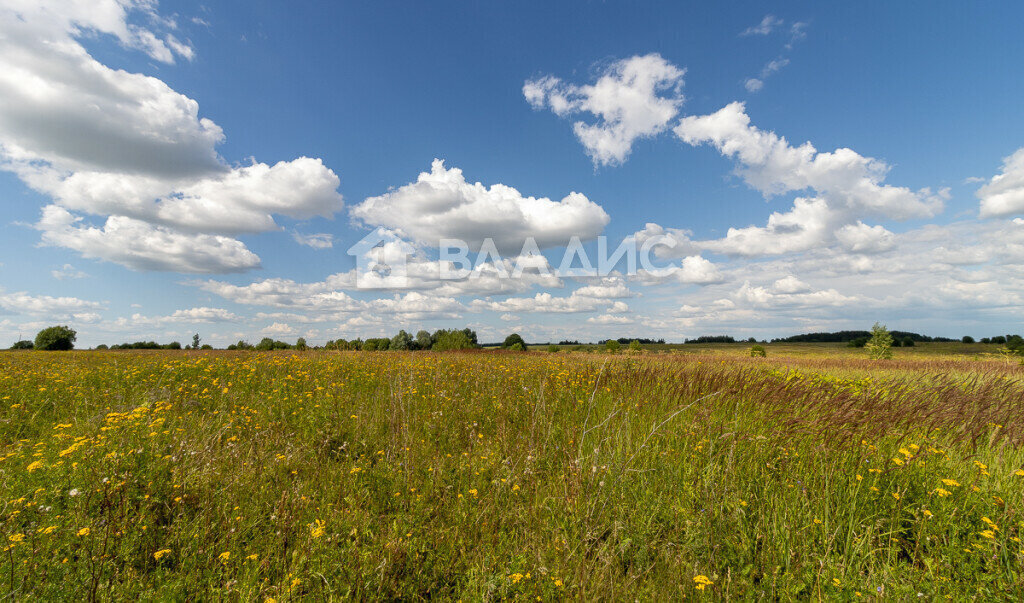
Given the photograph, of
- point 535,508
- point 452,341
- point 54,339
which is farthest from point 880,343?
point 54,339

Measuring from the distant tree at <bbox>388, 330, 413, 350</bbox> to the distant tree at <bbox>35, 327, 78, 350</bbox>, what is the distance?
→ 37.9 meters

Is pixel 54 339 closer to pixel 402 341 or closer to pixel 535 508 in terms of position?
pixel 402 341

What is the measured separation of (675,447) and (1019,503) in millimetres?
2457

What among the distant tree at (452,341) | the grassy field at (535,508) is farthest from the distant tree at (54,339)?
the grassy field at (535,508)

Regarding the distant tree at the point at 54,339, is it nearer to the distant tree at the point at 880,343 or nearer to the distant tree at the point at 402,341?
the distant tree at the point at 402,341

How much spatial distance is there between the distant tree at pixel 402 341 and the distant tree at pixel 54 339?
3785cm

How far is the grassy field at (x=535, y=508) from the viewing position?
2346 mm

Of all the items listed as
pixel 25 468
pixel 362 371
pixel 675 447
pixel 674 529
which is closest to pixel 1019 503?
pixel 675 447

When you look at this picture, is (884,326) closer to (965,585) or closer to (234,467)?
(965,585)

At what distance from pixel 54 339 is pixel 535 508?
72.6 metres

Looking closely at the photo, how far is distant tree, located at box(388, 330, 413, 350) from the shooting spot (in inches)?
1987

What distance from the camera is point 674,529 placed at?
9.28 ft

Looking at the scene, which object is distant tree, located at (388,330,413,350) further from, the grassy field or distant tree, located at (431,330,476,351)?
the grassy field

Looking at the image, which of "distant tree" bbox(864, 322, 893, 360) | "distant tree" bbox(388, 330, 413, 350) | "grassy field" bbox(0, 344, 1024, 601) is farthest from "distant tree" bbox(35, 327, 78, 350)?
"distant tree" bbox(864, 322, 893, 360)
